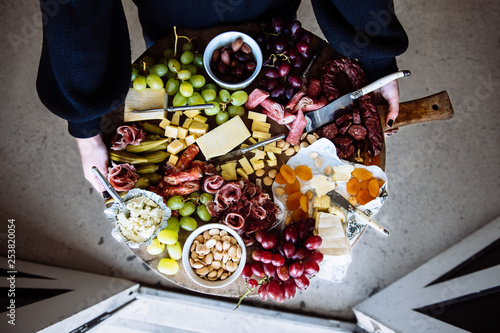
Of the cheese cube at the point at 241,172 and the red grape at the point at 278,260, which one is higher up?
the cheese cube at the point at 241,172

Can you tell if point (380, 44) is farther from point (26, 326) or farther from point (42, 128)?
point (42, 128)

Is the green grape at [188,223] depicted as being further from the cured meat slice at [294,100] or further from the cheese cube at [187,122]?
the cured meat slice at [294,100]

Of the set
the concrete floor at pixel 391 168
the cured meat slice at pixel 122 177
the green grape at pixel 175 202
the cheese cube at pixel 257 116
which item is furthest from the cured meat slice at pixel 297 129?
the concrete floor at pixel 391 168

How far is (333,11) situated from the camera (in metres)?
1.04

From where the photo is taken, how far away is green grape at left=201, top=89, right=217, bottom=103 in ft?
3.74

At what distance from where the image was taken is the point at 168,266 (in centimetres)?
104

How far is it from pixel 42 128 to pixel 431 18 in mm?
2503

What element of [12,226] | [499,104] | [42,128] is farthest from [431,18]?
[12,226]

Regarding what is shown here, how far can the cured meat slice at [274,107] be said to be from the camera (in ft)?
3.75

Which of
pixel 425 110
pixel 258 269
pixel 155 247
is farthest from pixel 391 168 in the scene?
pixel 155 247

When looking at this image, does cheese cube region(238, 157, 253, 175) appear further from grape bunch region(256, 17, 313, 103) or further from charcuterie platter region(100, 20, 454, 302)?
grape bunch region(256, 17, 313, 103)

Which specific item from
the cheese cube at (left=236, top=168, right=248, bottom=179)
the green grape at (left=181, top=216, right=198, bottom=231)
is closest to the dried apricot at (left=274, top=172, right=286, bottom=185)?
the cheese cube at (left=236, top=168, right=248, bottom=179)

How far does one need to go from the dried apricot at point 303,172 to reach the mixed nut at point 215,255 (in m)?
0.32

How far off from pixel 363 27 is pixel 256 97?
0.40 m
